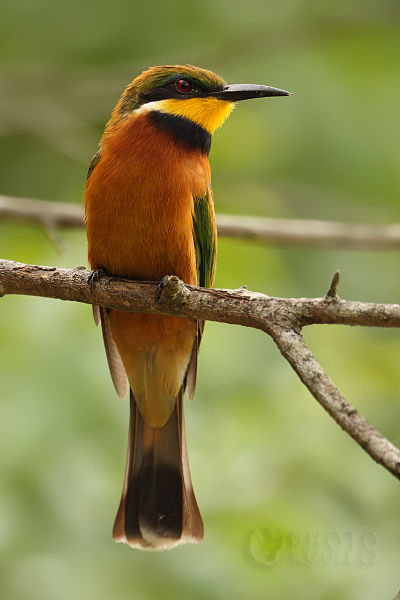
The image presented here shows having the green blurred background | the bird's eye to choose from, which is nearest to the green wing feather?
Answer: the green blurred background

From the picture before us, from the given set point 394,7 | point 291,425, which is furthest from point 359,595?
point 394,7

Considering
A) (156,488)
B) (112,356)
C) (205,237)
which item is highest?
(205,237)

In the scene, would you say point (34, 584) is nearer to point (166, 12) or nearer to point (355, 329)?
point (355, 329)

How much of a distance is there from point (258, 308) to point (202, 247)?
38.0 inches

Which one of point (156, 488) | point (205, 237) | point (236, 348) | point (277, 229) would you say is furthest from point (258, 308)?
point (277, 229)

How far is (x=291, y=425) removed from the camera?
2889mm

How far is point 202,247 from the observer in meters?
3.12

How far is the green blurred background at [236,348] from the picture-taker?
262 cm

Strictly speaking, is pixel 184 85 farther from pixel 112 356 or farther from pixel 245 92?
pixel 112 356

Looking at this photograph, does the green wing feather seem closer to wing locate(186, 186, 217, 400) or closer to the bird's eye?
wing locate(186, 186, 217, 400)

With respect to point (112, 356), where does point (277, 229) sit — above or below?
above

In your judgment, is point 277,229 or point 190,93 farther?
point 277,229

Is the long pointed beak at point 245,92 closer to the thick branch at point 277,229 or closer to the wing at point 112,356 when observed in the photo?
the thick branch at point 277,229

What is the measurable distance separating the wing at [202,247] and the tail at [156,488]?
7.9 inches
